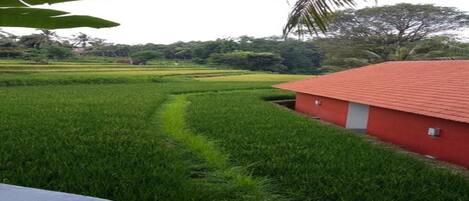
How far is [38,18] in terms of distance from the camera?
93 cm

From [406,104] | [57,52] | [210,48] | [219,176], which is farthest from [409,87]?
[210,48]

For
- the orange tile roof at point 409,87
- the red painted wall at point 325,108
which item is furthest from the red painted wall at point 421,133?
the red painted wall at point 325,108

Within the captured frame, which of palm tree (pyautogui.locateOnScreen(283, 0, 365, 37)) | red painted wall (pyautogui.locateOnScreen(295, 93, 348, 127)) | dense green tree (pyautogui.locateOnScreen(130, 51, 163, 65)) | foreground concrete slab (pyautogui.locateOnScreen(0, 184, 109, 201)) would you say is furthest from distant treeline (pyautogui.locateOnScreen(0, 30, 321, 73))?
foreground concrete slab (pyautogui.locateOnScreen(0, 184, 109, 201))

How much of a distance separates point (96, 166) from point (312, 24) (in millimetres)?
3581

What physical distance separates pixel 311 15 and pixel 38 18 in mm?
4976

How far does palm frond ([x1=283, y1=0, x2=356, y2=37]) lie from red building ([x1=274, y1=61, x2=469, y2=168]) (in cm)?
438

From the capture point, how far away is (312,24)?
225 inches

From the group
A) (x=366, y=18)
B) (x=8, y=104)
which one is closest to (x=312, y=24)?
(x=8, y=104)

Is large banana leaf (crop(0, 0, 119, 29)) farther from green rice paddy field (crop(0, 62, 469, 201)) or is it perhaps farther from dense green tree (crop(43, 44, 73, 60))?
dense green tree (crop(43, 44, 73, 60))

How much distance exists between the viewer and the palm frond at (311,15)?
535 cm

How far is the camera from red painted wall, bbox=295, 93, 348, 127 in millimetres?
15516

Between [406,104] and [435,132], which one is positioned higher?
[406,104]

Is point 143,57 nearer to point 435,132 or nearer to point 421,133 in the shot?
point 421,133

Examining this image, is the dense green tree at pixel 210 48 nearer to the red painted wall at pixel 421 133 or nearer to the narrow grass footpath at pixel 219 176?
the red painted wall at pixel 421 133
